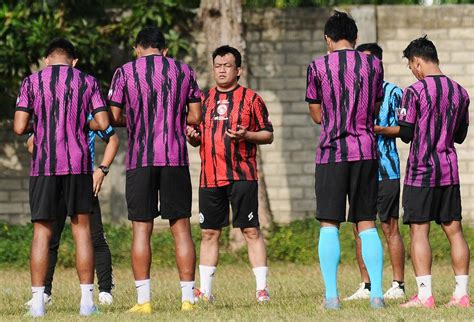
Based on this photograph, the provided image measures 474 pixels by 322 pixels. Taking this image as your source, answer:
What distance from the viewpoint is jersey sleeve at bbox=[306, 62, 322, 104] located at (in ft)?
32.0

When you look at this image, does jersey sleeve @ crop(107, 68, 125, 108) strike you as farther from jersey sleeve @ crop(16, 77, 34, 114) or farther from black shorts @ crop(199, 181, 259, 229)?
black shorts @ crop(199, 181, 259, 229)

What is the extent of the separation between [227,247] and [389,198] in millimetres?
6008

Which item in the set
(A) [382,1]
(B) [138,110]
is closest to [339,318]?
(B) [138,110]

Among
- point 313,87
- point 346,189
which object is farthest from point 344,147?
point 313,87

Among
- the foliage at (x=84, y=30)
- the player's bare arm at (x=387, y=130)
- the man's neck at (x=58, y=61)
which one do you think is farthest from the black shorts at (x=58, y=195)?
the foliage at (x=84, y=30)

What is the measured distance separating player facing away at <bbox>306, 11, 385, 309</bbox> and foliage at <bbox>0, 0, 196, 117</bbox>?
8133mm

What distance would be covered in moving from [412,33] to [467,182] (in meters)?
2.28

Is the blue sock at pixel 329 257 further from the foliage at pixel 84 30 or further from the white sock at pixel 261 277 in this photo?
the foliage at pixel 84 30

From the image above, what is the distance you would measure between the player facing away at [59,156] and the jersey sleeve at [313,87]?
61.5 inches

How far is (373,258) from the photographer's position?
9789 millimetres

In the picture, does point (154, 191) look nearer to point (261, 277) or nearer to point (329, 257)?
point (329, 257)

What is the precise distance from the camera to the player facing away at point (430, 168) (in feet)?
33.1

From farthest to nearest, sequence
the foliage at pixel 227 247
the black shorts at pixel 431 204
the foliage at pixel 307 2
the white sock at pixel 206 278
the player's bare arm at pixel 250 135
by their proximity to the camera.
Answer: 1. the foliage at pixel 307 2
2. the foliage at pixel 227 247
3. the white sock at pixel 206 278
4. the player's bare arm at pixel 250 135
5. the black shorts at pixel 431 204

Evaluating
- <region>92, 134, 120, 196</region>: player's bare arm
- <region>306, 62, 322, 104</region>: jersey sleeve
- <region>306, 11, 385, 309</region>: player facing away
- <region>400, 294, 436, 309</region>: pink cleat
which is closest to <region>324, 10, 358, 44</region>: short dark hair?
<region>306, 11, 385, 309</region>: player facing away
